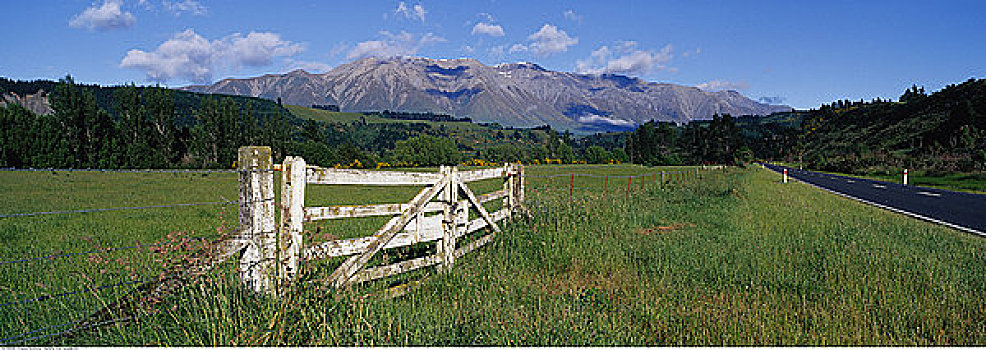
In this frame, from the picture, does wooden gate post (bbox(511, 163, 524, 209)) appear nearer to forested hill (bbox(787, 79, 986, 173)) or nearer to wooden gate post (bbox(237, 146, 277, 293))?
wooden gate post (bbox(237, 146, 277, 293))

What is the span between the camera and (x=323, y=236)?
5.05 m

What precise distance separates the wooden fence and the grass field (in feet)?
0.79

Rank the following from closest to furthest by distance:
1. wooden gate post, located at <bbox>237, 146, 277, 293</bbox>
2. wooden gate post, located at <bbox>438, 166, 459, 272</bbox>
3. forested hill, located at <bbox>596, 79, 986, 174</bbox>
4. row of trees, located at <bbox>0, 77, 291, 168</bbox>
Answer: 1. wooden gate post, located at <bbox>237, 146, 277, 293</bbox>
2. wooden gate post, located at <bbox>438, 166, 459, 272</bbox>
3. forested hill, located at <bbox>596, 79, 986, 174</bbox>
4. row of trees, located at <bbox>0, 77, 291, 168</bbox>

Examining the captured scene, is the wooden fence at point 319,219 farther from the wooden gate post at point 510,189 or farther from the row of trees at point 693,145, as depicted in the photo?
the row of trees at point 693,145

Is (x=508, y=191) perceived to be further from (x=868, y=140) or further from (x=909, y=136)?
(x=868, y=140)

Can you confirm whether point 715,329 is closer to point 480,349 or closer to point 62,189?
point 480,349

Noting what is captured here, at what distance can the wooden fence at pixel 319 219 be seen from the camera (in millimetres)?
4723

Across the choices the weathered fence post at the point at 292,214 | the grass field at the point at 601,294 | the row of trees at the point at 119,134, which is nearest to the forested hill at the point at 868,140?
the grass field at the point at 601,294

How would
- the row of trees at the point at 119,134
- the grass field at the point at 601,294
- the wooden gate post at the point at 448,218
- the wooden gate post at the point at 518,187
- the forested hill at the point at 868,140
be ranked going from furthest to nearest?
the row of trees at the point at 119,134
the forested hill at the point at 868,140
the wooden gate post at the point at 518,187
the wooden gate post at the point at 448,218
the grass field at the point at 601,294

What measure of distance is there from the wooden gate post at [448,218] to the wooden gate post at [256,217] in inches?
104

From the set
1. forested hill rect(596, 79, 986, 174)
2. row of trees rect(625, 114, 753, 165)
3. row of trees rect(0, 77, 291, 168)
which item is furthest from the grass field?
row of trees rect(625, 114, 753, 165)

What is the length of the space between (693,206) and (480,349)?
12215 millimetres

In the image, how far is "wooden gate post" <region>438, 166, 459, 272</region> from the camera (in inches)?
281

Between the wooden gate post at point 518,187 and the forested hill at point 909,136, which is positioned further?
the forested hill at point 909,136
